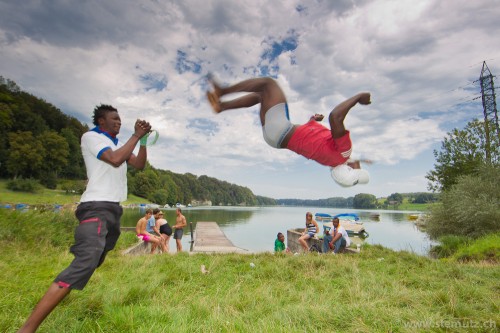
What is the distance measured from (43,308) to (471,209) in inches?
759

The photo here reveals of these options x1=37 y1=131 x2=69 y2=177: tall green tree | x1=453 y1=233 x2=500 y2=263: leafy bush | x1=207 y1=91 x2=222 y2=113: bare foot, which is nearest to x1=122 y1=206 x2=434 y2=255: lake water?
x1=453 y1=233 x2=500 y2=263: leafy bush

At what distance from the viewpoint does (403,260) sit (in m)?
7.71

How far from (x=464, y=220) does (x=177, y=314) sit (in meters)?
18.9

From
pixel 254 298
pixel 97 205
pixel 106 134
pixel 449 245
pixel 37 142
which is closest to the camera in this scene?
pixel 97 205

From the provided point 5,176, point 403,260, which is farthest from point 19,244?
point 5,176

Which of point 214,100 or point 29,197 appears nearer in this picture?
point 214,100

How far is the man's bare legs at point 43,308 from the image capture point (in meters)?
2.37

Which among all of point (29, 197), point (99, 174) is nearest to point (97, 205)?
point (99, 174)

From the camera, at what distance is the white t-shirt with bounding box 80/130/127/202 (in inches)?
112

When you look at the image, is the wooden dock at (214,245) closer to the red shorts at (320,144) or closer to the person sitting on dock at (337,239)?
the person sitting on dock at (337,239)

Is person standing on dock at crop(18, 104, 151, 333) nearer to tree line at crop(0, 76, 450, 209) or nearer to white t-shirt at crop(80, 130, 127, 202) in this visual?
white t-shirt at crop(80, 130, 127, 202)

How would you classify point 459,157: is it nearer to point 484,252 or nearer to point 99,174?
point 484,252

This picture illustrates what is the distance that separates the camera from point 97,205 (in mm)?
2793

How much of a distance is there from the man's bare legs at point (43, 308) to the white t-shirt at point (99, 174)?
0.78 meters
